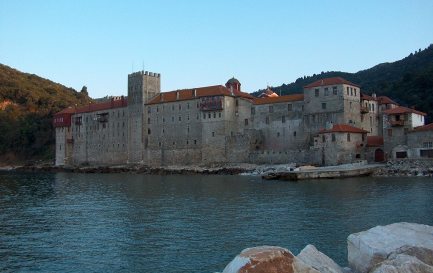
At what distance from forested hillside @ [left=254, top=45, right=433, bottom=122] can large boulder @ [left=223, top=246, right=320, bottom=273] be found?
68.3 metres

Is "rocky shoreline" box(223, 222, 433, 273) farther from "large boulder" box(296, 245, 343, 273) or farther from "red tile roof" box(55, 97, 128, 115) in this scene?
"red tile roof" box(55, 97, 128, 115)

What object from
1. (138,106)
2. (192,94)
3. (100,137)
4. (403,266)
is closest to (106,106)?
(100,137)

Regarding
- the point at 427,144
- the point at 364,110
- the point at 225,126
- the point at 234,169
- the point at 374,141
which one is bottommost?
the point at 234,169

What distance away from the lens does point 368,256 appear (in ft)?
31.7

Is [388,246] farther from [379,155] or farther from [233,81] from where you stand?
[233,81]

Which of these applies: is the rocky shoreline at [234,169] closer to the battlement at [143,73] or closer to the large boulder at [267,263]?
the battlement at [143,73]

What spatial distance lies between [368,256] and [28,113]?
105836 mm

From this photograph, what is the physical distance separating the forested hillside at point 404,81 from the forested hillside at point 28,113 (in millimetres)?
48672

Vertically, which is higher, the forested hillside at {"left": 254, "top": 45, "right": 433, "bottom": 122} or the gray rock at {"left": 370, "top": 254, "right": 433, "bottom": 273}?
the forested hillside at {"left": 254, "top": 45, "right": 433, "bottom": 122}

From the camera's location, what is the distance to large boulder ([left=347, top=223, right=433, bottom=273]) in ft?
31.0

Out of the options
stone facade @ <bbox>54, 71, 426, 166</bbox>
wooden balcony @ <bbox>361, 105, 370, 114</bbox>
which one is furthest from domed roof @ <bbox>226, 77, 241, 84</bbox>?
wooden balcony @ <bbox>361, 105, 370, 114</bbox>

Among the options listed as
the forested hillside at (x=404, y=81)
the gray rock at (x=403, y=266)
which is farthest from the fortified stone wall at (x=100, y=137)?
the gray rock at (x=403, y=266)

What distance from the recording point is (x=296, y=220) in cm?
2195

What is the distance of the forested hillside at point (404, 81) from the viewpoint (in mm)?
76375
